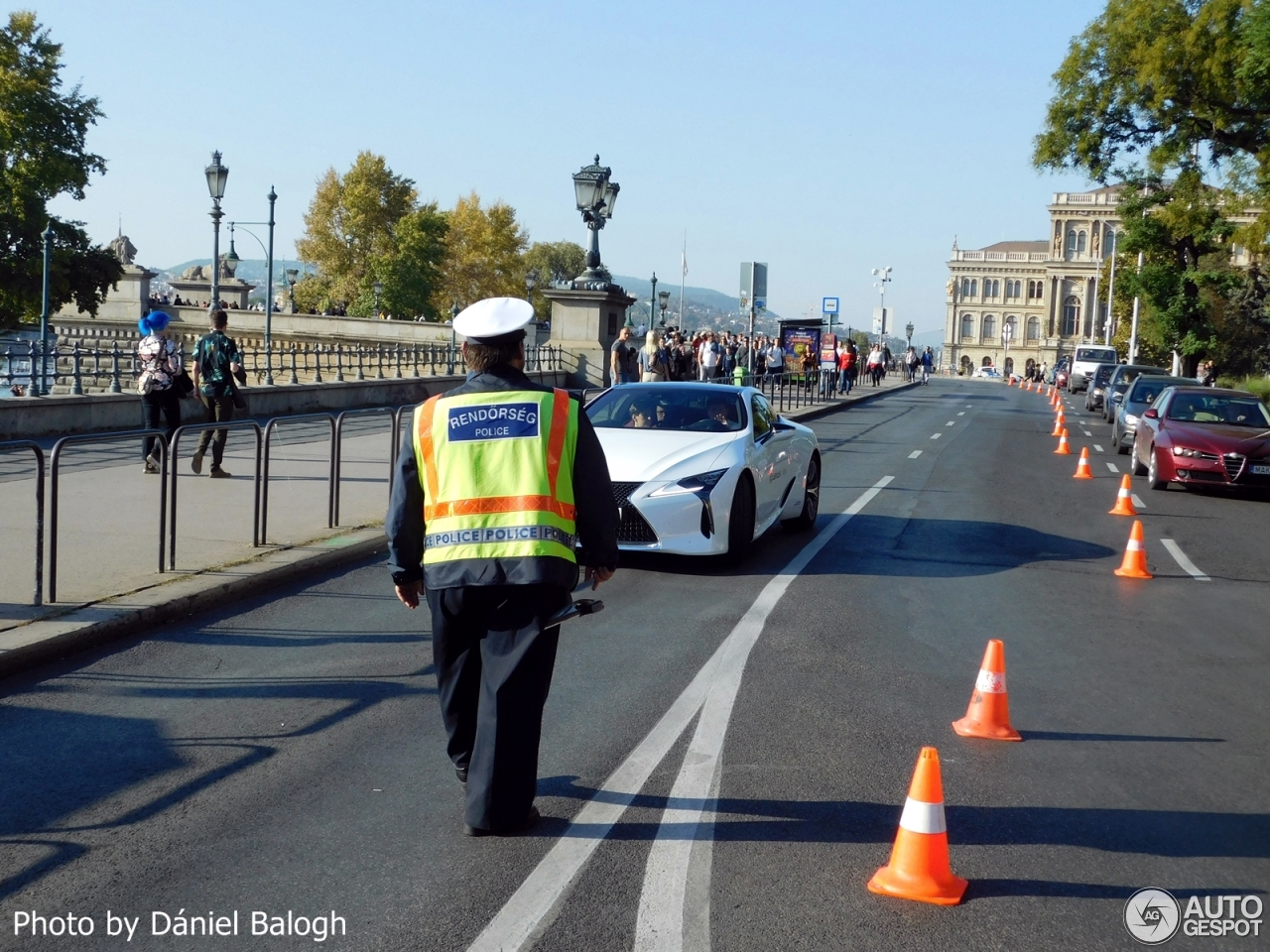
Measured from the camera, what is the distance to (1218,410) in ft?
64.4

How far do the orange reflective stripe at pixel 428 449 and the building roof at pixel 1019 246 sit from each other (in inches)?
6854

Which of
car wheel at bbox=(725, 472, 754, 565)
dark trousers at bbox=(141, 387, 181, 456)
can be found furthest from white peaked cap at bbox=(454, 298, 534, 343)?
dark trousers at bbox=(141, 387, 181, 456)

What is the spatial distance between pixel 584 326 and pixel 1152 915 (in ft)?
95.5

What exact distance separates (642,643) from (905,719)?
6.25ft

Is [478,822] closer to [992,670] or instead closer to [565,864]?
[565,864]

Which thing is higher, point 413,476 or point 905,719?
point 413,476

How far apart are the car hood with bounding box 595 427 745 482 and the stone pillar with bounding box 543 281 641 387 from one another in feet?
68.6

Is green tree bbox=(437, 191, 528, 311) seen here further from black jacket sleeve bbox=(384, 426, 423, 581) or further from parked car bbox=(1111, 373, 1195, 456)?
black jacket sleeve bbox=(384, 426, 423, 581)

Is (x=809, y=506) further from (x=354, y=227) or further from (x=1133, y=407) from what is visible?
(x=354, y=227)

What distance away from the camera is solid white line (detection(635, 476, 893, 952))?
4.02 metres

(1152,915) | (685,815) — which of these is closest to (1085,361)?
(685,815)

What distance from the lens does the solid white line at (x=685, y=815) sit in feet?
13.2

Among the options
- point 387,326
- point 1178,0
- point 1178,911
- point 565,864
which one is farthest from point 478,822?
point 387,326

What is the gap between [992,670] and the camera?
20.2ft
